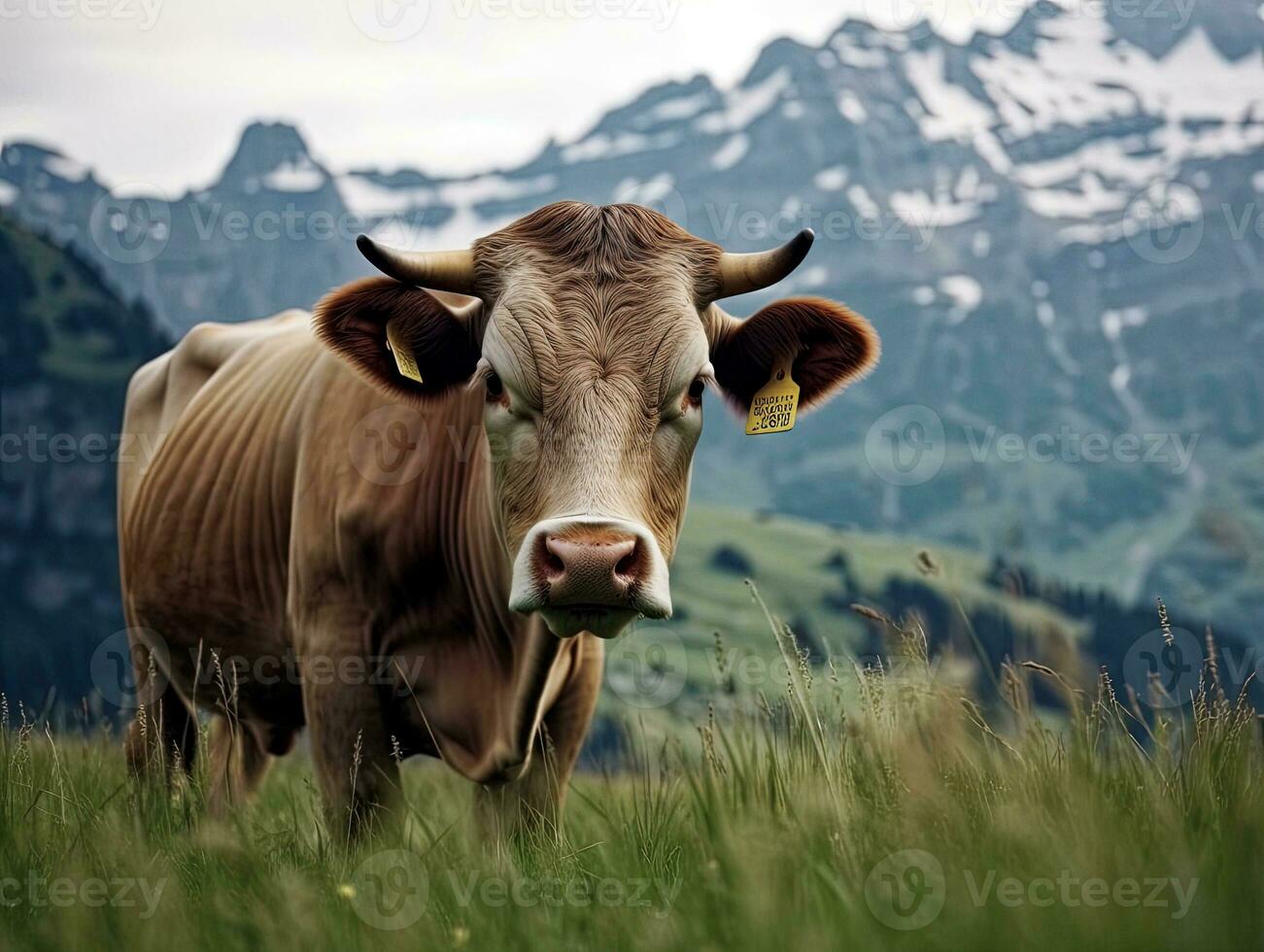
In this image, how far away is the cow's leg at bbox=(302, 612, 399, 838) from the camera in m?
5.65

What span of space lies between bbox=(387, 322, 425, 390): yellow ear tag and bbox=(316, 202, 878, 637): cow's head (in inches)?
0.9

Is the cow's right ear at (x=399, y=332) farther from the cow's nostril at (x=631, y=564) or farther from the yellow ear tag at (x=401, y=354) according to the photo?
the cow's nostril at (x=631, y=564)

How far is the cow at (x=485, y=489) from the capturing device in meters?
4.84

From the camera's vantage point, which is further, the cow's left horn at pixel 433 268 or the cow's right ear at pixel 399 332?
the cow's right ear at pixel 399 332

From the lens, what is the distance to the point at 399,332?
5.68m

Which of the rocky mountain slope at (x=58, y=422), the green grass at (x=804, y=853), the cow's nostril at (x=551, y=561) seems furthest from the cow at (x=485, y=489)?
the rocky mountain slope at (x=58, y=422)

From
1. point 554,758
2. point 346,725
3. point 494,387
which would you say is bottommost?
point 554,758

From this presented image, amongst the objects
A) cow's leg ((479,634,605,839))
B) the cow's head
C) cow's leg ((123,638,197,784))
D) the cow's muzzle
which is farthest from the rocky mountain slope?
the cow's muzzle

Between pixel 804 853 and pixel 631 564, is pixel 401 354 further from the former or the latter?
pixel 804 853

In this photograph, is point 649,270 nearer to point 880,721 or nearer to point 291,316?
point 880,721

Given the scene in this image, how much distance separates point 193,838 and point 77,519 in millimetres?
149737

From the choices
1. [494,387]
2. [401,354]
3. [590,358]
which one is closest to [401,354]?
[401,354]

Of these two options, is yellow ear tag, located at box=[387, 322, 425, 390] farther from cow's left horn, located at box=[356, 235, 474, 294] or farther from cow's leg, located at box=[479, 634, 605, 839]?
cow's leg, located at box=[479, 634, 605, 839]

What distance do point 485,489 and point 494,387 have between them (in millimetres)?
594
